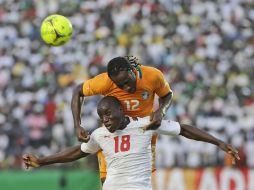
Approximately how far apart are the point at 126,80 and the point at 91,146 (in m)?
0.72

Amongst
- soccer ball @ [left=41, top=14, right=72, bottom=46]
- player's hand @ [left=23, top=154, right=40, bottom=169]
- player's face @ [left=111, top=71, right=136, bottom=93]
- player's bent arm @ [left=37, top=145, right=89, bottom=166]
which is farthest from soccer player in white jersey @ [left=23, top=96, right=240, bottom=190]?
soccer ball @ [left=41, top=14, right=72, bottom=46]

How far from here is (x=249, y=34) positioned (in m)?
20.8

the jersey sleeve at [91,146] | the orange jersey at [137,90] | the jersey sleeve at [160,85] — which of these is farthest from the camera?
the jersey sleeve at [160,85]

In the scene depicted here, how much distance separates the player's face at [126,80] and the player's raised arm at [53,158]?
0.74 metres

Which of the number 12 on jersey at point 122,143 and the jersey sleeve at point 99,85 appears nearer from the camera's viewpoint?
the number 12 on jersey at point 122,143

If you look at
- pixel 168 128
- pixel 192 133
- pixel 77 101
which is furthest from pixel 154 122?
pixel 77 101

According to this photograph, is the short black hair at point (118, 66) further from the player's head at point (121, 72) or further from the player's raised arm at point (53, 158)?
the player's raised arm at point (53, 158)

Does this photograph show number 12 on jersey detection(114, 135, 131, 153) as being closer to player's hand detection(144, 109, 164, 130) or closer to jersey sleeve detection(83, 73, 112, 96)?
player's hand detection(144, 109, 164, 130)

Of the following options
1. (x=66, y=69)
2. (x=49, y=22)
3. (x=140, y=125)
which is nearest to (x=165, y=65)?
(x=66, y=69)

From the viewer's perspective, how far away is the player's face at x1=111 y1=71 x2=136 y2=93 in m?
7.57

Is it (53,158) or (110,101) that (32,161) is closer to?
(53,158)

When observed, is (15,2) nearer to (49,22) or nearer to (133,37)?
(133,37)

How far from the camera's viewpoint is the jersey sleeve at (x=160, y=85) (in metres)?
7.96

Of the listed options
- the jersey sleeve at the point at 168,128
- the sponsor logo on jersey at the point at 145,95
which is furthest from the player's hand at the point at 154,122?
the sponsor logo on jersey at the point at 145,95
